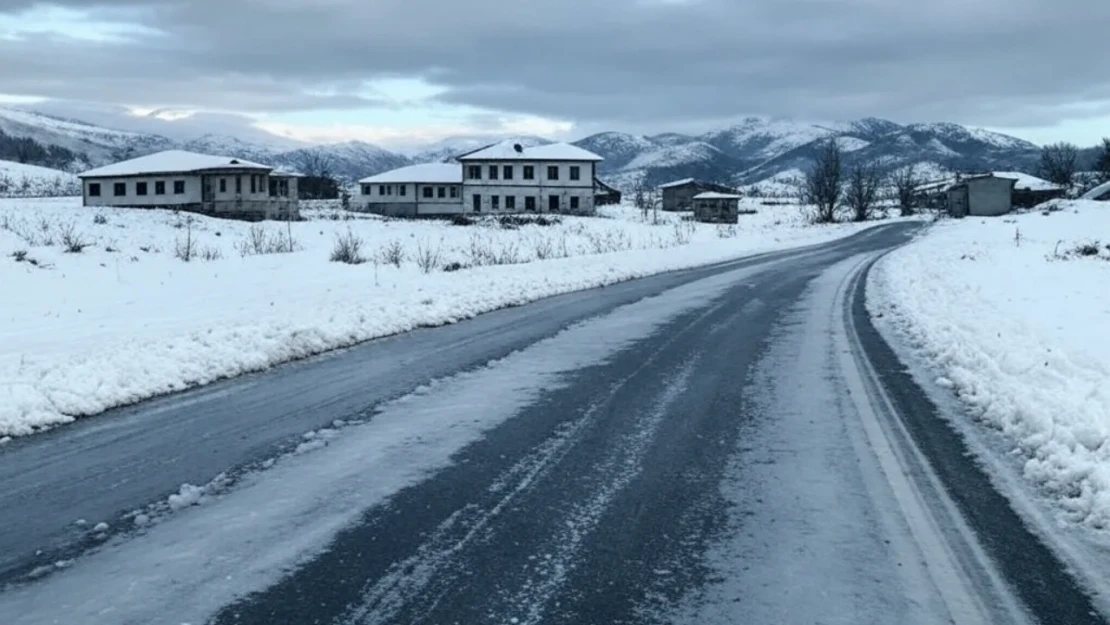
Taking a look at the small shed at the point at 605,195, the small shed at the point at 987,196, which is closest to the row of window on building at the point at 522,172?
the small shed at the point at 605,195

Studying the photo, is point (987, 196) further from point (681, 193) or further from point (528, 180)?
point (528, 180)

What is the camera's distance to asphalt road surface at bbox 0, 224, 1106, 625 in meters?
4.07

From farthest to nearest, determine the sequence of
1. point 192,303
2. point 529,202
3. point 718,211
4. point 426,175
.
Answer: point 426,175 → point 718,211 → point 529,202 → point 192,303

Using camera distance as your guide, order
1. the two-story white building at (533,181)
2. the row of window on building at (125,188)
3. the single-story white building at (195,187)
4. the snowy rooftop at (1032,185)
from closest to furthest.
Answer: the single-story white building at (195,187) → the row of window on building at (125,188) → the two-story white building at (533,181) → the snowy rooftop at (1032,185)

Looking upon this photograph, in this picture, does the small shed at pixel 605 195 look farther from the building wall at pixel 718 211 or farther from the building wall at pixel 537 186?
the building wall at pixel 537 186

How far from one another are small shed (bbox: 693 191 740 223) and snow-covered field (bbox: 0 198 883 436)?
137 ft

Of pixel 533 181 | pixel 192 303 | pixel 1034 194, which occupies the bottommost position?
pixel 192 303

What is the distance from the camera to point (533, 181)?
7550cm

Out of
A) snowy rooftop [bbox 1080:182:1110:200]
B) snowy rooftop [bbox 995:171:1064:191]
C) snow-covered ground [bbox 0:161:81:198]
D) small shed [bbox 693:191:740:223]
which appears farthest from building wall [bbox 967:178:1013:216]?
snow-covered ground [bbox 0:161:81:198]

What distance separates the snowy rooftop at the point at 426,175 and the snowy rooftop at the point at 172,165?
20.2m

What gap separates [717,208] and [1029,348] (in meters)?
68.8

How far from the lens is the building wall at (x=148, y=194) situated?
6228cm

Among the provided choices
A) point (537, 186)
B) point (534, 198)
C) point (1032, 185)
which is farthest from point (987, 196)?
point (534, 198)

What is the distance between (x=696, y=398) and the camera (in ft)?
28.4
